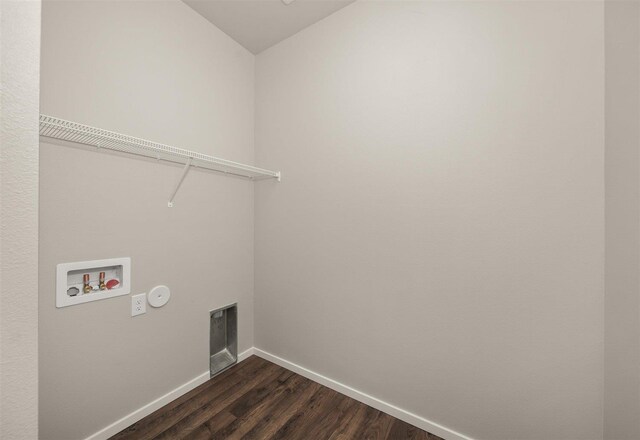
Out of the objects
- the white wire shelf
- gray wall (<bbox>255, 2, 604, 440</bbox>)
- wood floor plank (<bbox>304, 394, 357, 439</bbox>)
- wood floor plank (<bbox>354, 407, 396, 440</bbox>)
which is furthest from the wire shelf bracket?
wood floor plank (<bbox>354, 407, 396, 440</bbox>)

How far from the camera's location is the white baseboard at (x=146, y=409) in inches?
51.9

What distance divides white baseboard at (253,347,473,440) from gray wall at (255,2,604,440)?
0.05 metres

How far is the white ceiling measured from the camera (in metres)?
1.67

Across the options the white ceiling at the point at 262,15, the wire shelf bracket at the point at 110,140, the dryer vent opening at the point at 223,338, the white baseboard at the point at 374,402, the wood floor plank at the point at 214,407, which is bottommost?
the wood floor plank at the point at 214,407

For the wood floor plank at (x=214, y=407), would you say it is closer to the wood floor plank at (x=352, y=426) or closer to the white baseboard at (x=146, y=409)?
the white baseboard at (x=146, y=409)

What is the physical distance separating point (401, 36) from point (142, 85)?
1.53 m

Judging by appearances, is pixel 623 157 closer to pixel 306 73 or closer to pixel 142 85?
pixel 306 73

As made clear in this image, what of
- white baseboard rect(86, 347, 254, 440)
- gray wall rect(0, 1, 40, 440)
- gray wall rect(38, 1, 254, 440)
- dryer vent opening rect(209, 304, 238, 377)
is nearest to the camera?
gray wall rect(0, 1, 40, 440)

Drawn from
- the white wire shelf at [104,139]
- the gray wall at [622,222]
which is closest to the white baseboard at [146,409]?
the white wire shelf at [104,139]

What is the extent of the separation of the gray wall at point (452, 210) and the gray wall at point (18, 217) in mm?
1370

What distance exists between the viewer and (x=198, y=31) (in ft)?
5.77

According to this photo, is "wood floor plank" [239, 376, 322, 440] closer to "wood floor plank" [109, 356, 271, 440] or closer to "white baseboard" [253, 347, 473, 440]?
"white baseboard" [253, 347, 473, 440]

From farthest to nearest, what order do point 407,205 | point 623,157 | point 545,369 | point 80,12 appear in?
point 407,205 → point 80,12 → point 545,369 → point 623,157

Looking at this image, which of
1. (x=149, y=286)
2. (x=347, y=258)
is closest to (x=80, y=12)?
(x=149, y=286)
